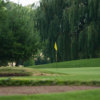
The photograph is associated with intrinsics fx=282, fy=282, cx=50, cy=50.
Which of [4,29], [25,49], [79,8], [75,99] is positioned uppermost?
[79,8]

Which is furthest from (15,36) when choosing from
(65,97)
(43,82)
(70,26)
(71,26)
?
(70,26)

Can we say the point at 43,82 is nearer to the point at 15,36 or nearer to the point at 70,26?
the point at 15,36

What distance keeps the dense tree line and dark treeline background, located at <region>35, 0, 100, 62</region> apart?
12120 mm

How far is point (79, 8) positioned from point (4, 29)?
1761 centimetres

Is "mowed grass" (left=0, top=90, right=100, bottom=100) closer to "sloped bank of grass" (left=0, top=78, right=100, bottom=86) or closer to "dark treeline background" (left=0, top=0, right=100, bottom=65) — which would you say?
"sloped bank of grass" (left=0, top=78, right=100, bottom=86)

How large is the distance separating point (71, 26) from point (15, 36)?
54.8ft

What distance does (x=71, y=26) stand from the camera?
33.6m

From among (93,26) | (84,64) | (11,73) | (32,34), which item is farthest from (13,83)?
(93,26)

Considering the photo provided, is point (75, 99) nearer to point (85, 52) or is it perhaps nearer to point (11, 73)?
point (11, 73)

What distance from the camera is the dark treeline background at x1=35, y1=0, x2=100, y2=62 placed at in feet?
106

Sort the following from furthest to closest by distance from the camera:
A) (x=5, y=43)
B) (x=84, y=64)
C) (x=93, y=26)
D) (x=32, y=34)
Result: (x=93, y=26), (x=84, y=64), (x=32, y=34), (x=5, y=43)

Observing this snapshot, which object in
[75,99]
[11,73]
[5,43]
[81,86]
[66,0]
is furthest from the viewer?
[66,0]

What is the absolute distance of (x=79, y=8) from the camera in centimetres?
3328

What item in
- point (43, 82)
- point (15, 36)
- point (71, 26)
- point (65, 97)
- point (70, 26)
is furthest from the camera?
point (70, 26)
